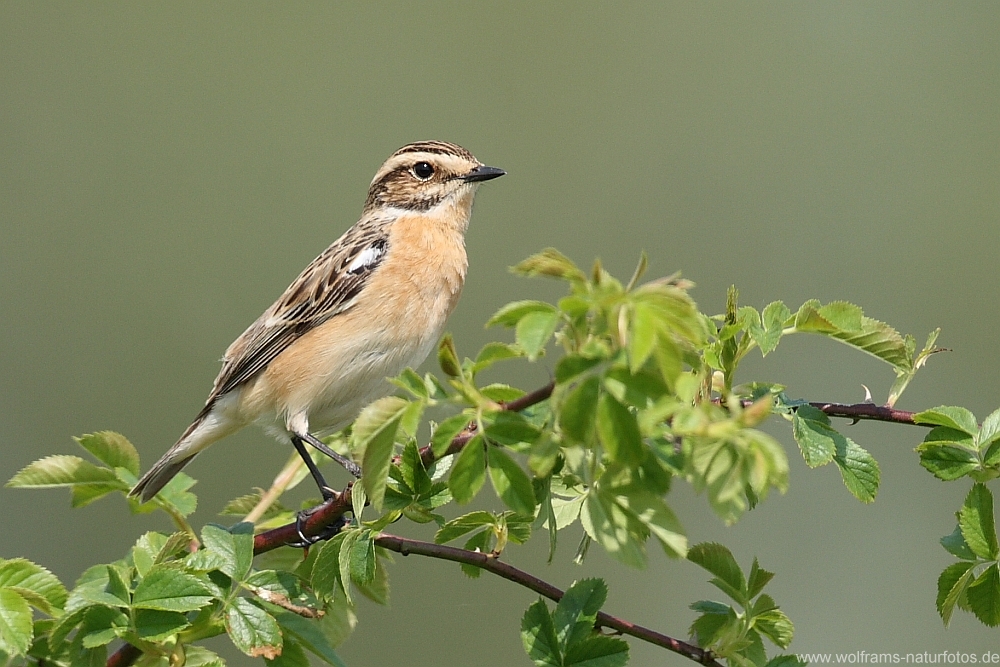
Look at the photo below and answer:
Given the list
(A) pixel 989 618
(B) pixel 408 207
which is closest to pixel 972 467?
(A) pixel 989 618

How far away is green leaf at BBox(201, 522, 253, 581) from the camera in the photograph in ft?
8.75

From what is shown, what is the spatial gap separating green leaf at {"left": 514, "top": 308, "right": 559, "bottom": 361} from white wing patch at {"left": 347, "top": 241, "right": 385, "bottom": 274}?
11.2ft

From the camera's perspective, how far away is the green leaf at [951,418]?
2.49 metres

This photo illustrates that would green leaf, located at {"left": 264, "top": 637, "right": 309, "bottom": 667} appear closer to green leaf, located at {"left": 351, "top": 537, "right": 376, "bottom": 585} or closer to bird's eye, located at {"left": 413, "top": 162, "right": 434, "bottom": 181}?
green leaf, located at {"left": 351, "top": 537, "right": 376, "bottom": 585}

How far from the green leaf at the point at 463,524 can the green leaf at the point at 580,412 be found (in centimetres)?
87

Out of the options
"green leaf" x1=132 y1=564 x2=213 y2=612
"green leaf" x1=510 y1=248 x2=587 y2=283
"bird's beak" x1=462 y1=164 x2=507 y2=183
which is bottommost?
"green leaf" x1=132 y1=564 x2=213 y2=612

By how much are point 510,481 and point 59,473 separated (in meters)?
1.79

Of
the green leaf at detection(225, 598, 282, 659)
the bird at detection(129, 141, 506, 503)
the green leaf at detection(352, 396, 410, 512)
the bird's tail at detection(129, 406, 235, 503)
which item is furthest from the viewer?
the bird at detection(129, 141, 506, 503)

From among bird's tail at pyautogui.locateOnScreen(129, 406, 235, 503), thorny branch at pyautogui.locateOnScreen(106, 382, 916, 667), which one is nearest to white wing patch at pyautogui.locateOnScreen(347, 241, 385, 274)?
bird's tail at pyautogui.locateOnScreen(129, 406, 235, 503)

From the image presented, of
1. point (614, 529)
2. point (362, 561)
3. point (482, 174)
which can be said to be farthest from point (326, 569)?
point (482, 174)

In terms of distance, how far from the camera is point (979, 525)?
8.08 ft

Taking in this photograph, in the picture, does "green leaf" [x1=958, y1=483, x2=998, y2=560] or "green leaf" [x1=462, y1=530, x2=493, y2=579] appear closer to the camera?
"green leaf" [x1=958, y1=483, x2=998, y2=560]

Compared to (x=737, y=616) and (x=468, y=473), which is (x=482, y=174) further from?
(x=468, y=473)

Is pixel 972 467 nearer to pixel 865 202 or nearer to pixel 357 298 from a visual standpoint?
pixel 357 298
